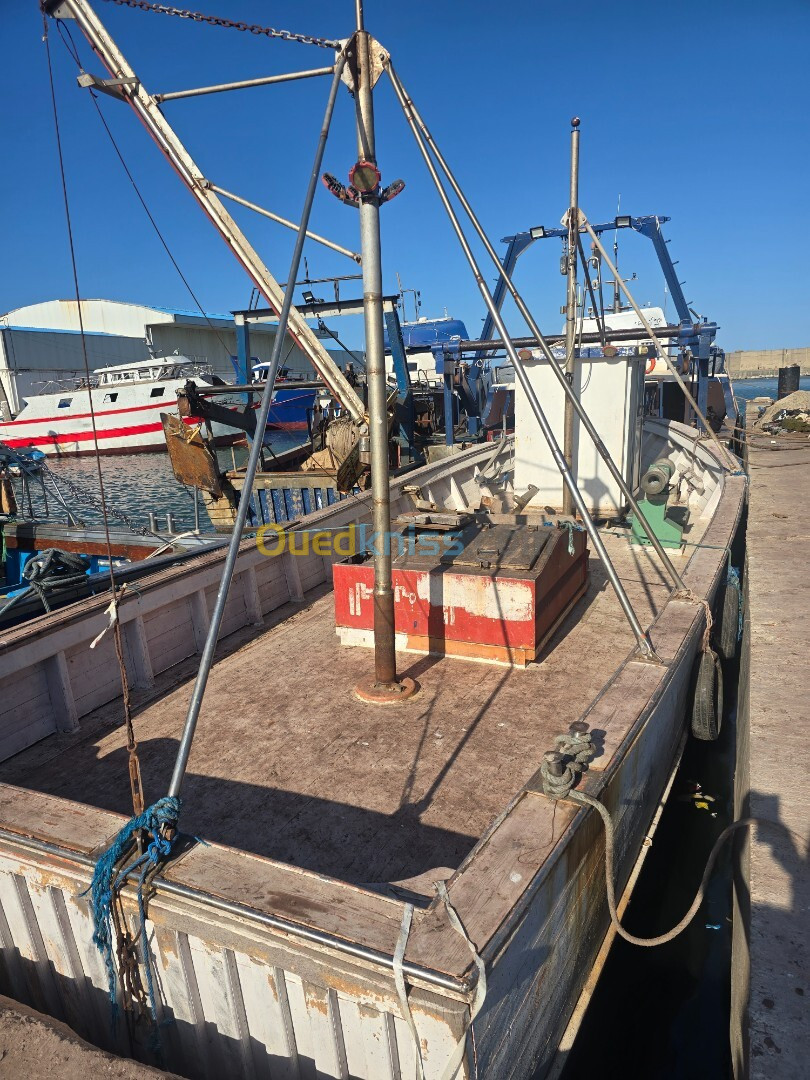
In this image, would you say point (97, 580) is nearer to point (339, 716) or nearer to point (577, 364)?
point (339, 716)

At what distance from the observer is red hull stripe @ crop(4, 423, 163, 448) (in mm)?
40719

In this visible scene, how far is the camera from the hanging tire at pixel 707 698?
5.20 meters

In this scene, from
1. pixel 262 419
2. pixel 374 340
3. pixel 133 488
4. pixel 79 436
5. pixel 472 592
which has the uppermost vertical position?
pixel 374 340

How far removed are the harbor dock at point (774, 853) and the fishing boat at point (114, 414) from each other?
122 ft

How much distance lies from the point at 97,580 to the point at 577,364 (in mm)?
7139

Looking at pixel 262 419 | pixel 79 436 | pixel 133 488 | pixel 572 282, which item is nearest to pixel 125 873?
pixel 262 419

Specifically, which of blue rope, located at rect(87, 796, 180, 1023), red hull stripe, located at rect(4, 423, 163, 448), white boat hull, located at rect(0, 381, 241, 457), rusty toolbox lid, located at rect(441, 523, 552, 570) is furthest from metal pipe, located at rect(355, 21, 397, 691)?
red hull stripe, located at rect(4, 423, 163, 448)

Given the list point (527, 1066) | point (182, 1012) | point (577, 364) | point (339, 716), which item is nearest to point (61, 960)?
point (182, 1012)

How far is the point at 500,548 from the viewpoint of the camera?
18.5 feet

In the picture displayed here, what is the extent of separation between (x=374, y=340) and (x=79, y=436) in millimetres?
45076

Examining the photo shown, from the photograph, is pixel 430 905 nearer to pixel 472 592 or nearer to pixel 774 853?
pixel 774 853

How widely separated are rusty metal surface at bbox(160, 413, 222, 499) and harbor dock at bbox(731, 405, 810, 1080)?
7967 millimetres

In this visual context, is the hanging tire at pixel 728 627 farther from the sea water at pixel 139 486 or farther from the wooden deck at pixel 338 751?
the sea water at pixel 139 486

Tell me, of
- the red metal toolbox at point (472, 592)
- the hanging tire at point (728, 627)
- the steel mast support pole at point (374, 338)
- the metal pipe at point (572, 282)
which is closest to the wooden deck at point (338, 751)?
the red metal toolbox at point (472, 592)
